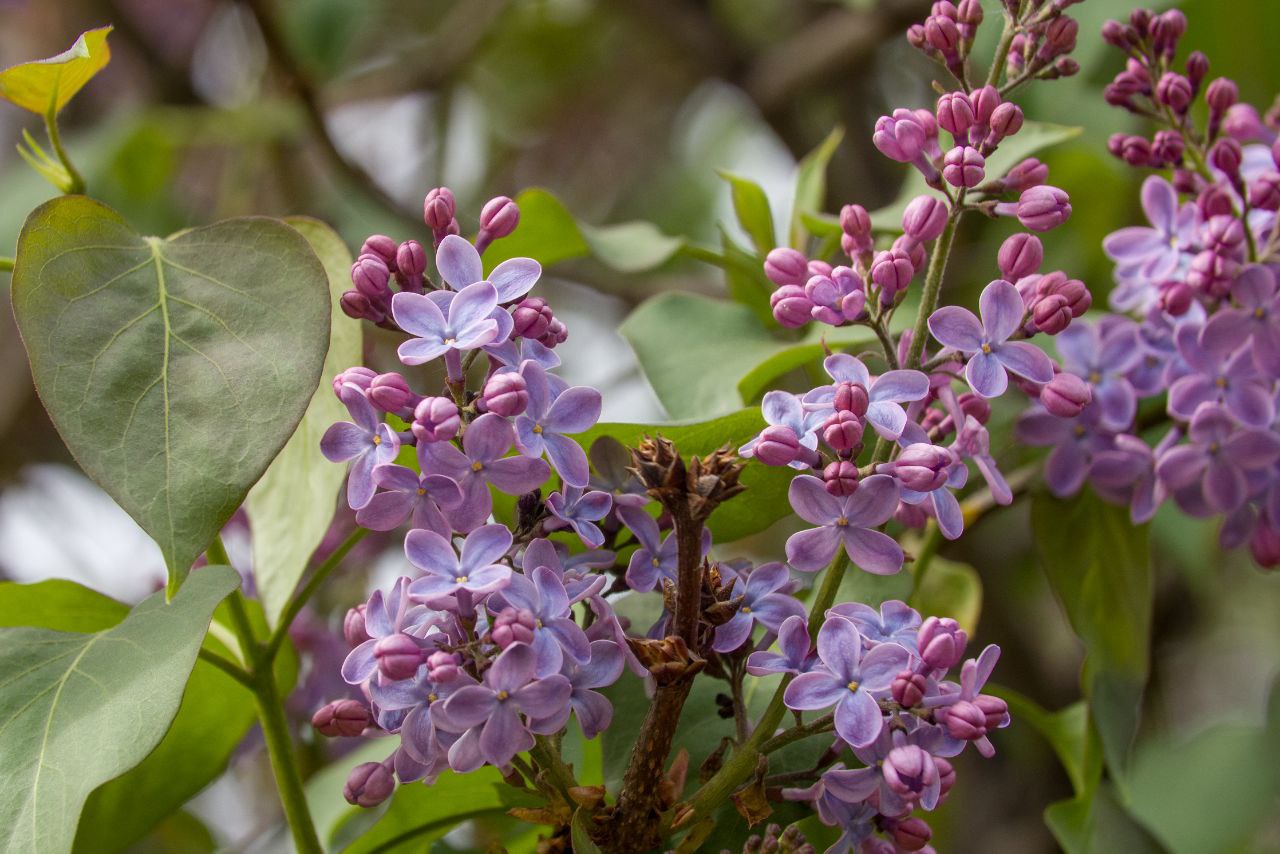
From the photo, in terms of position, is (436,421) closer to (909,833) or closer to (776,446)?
(776,446)

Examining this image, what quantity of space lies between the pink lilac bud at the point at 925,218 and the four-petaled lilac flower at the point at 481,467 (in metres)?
0.21

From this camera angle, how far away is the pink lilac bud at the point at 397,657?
1.61 ft

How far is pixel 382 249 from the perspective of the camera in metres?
0.58

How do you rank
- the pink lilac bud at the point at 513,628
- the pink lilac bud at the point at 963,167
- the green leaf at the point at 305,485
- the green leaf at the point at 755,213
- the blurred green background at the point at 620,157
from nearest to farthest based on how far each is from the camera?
1. the pink lilac bud at the point at 513,628
2. the pink lilac bud at the point at 963,167
3. the green leaf at the point at 305,485
4. the green leaf at the point at 755,213
5. the blurred green background at the point at 620,157

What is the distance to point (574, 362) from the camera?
1.86m

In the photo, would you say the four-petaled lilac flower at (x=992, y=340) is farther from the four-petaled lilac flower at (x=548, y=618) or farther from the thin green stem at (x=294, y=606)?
the thin green stem at (x=294, y=606)

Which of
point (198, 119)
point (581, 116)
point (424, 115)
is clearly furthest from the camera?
point (581, 116)

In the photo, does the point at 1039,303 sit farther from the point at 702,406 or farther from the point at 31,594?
the point at 31,594

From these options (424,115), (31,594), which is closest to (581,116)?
(424,115)

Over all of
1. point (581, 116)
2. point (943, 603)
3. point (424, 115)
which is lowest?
point (581, 116)

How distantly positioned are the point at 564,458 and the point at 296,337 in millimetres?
147

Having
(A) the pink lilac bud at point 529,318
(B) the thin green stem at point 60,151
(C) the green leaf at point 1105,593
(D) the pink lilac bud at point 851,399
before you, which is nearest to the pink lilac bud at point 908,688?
(D) the pink lilac bud at point 851,399

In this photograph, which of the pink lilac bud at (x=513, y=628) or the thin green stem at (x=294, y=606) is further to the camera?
the thin green stem at (x=294, y=606)

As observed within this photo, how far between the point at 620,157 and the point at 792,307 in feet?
6.94
